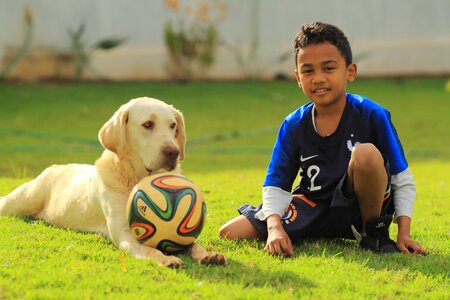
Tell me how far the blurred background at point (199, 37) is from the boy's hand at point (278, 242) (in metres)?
12.5

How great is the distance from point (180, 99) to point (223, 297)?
39.5 feet

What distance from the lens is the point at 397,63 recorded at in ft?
64.3

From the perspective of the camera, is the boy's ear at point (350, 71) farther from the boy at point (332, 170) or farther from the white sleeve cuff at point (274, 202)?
the white sleeve cuff at point (274, 202)

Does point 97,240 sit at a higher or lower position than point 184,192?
lower

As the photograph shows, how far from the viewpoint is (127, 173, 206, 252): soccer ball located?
15.7 feet

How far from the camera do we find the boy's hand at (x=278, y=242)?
5016mm

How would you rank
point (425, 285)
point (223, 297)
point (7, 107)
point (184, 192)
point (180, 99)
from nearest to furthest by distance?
point (223, 297) → point (425, 285) → point (184, 192) → point (7, 107) → point (180, 99)

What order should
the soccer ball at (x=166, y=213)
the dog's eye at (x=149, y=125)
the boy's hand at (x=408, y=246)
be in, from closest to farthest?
the soccer ball at (x=166, y=213) < the boy's hand at (x=408, y=246) < the dog's eye at (x=149, y=125)

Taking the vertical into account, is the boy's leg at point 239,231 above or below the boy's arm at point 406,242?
below

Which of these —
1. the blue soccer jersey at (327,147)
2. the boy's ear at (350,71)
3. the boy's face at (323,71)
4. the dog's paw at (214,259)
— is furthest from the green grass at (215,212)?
the boy's ear at (350,71)

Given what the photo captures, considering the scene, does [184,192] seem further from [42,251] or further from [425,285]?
[425,285]

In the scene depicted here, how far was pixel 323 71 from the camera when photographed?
5254mm

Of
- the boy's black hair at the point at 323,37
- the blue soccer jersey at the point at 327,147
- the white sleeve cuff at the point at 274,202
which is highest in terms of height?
the boy's black hair at the point at 323,37

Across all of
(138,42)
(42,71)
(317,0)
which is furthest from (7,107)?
(317,0)
